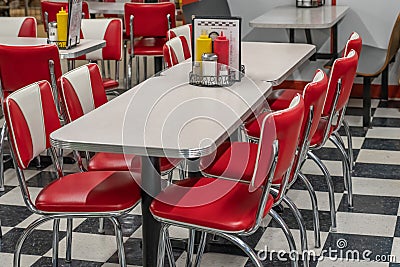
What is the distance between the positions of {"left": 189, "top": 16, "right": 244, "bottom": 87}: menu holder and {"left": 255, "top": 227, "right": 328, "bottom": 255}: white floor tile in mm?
810

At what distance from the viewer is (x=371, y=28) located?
20.9ft

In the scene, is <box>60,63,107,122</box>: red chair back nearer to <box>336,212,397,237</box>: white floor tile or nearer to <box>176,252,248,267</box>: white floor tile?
<box>176,252,248,267</box>: white floor tile

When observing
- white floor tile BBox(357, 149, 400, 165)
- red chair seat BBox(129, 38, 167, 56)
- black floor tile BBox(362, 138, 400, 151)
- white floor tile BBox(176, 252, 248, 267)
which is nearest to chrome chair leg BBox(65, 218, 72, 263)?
white floor tile BBox(176, 252, 248, 267)

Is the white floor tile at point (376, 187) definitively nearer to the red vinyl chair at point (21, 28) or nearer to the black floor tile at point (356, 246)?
the black floor tile at point (356, 246)

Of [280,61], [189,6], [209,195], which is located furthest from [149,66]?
[209,195]

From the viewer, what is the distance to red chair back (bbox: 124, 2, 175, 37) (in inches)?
236

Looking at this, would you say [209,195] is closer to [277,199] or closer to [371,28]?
[277,199]

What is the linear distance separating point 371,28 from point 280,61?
2.57 m

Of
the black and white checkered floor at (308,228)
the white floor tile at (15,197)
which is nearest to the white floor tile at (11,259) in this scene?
the black and white checkered floor at (308,228)

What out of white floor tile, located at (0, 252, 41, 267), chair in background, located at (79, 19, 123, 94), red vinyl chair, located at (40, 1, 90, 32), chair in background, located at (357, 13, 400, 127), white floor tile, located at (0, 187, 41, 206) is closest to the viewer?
white floor tile, located at (0, 252, 41, 267)

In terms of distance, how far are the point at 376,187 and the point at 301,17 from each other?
185cm

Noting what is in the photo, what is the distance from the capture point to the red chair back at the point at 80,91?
10.8 feet

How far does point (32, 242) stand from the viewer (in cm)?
376

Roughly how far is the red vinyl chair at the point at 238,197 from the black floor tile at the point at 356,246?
643mm
